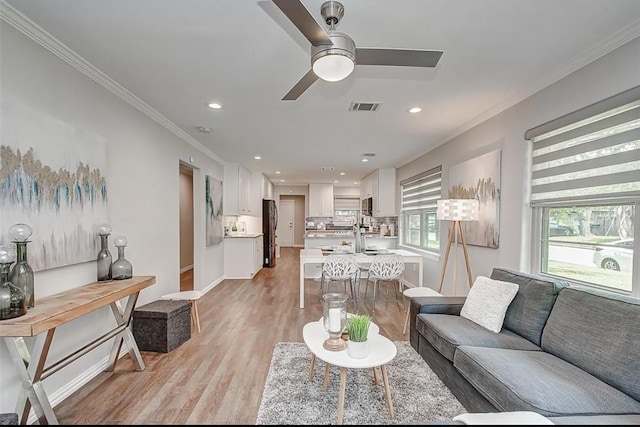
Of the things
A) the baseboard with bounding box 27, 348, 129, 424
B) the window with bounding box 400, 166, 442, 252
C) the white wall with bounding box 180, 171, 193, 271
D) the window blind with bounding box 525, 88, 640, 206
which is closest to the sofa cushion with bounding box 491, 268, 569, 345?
the window blind with bounding box 525, 88, 640, 206

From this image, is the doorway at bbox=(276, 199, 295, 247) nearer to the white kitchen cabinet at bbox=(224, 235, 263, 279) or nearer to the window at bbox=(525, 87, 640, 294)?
the white kitchen cabinet at bbox=(224, 235, 263, 279)

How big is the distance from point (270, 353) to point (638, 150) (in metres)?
3.19

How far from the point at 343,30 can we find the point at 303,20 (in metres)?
0.73

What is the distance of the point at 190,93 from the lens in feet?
9.25

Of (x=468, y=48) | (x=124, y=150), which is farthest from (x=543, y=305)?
(x=124, y=150)

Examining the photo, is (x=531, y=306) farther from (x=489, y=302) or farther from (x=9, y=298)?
(x=9, y=298)

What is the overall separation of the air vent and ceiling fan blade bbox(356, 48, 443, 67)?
1411mm

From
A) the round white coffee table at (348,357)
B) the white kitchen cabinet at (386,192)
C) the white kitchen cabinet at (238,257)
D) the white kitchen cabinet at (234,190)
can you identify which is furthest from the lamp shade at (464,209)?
the white kitchen cabinet at (234,190)

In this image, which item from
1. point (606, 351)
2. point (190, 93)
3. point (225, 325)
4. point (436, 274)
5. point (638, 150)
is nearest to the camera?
point (606, 351)

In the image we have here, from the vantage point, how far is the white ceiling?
1705mm

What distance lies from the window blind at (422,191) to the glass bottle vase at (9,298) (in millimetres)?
4748

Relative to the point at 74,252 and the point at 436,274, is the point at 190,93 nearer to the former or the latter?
the point at 74,252

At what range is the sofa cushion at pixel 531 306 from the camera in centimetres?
216

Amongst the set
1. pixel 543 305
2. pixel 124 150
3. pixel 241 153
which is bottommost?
pixel 543 305
